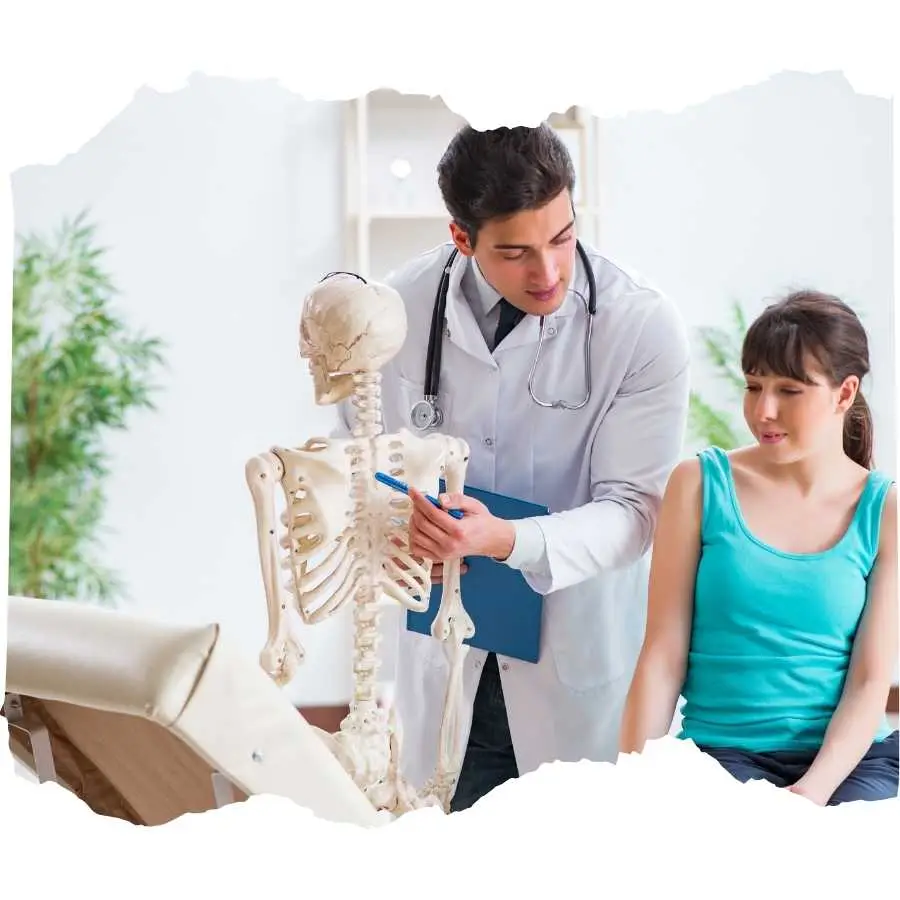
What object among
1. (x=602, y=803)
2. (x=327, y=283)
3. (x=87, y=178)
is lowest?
(x=602, y=803)

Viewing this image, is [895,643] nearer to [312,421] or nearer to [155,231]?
[312,421]

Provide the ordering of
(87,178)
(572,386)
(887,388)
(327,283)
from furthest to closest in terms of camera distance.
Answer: (87,178)
(887,388)
(572,386)
(327,283)

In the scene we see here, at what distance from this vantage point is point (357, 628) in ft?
3.84

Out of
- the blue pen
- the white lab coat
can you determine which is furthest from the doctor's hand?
the white lab coat

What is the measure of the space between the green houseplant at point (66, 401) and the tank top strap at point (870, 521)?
6.15 feet

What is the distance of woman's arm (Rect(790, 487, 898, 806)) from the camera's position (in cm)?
116

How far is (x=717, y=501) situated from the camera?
1217mm

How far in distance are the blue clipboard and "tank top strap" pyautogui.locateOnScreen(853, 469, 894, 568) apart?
1.06ft

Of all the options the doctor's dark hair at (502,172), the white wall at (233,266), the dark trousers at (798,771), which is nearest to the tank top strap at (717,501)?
the dark trousers at (798,771)

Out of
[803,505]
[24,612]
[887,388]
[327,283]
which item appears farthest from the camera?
[887,388]

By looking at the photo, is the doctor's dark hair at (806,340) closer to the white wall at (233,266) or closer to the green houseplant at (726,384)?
the green houseplant at (726,384)

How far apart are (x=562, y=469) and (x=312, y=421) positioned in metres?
1.55

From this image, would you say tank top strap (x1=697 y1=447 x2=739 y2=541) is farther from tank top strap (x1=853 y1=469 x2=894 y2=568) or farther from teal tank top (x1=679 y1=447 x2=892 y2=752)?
tank top strap (x1=853 y1=469 x2=894 y2=568)

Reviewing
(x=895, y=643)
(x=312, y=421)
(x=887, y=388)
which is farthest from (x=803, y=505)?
(x=312, y=421)
